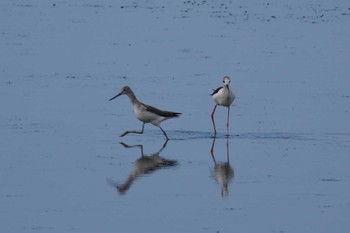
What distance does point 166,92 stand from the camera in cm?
2069

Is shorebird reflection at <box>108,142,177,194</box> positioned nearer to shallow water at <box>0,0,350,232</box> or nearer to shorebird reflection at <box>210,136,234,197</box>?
shallow water at <box>0,0,350,232</box>

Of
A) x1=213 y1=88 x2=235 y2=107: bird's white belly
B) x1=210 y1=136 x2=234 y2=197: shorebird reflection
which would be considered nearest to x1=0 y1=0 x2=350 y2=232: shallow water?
x1=210 y1=136 x2=234 y2=197: shorebird reflection

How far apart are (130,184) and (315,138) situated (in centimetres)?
422

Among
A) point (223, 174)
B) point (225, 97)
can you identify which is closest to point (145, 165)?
point (223, 174)

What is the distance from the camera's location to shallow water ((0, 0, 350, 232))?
1225 cm

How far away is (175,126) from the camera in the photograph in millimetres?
18062

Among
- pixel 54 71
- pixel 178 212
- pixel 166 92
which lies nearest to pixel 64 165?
pixel 178 212

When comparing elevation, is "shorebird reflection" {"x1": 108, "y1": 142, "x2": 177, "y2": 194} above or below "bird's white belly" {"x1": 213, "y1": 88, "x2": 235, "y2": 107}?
below

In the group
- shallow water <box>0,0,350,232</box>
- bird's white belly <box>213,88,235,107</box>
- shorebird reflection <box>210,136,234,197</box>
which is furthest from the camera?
bird's white belly <box>213,88,235,107</box>

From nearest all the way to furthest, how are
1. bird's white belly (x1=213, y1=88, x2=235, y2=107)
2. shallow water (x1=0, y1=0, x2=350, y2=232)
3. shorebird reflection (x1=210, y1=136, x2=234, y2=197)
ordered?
shallow water (x1=0, y1=0, x2=350, y2=232) < shorebird reflection (x1=210, y1=136, x2=234, y2=197) < bird's white belly (x1=213, y1=88, x2=235, y2=107)

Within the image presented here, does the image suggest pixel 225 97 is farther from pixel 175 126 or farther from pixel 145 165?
pixel 145 165

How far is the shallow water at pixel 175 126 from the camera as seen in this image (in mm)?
12250

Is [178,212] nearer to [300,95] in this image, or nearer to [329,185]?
[329,185]

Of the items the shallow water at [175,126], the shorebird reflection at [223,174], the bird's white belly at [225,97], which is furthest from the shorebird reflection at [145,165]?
the bird's white belly at [225,97]
